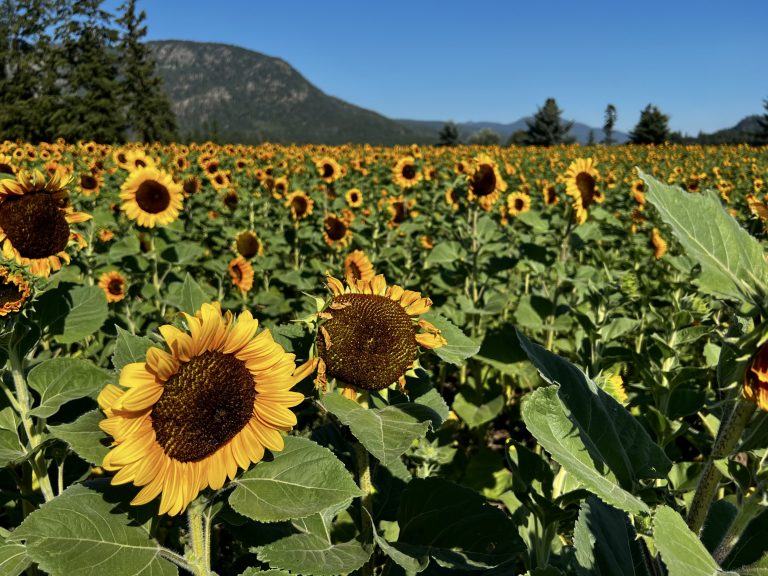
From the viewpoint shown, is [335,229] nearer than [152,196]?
No

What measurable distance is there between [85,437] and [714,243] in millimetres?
1142

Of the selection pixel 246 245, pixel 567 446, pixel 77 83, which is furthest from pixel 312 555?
pixel 77 83

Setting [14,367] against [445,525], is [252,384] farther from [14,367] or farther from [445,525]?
[14,367]

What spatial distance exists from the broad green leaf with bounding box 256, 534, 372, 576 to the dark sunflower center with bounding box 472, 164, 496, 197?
3667 mm

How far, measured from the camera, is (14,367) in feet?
5.70

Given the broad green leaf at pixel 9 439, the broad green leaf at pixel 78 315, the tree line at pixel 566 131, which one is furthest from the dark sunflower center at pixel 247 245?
the tree line at pixel 566 131

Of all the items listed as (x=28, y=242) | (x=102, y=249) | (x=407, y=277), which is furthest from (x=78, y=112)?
(x=28, y=242)

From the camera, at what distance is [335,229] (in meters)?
6.36

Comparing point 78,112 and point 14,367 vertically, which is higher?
point 78,112

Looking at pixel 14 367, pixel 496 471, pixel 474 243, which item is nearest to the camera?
pixel 14 367

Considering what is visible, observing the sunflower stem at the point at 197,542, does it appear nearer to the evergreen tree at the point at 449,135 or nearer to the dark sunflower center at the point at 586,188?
the dark sunflower center at the point at 586,188

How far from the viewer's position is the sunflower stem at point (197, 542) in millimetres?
1146

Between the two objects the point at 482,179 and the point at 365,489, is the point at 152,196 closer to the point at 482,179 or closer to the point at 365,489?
the point at 482,179

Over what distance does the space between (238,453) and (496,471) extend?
8.15 feet
